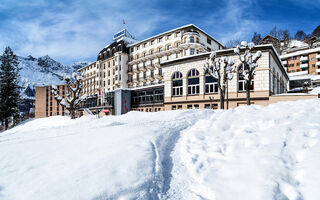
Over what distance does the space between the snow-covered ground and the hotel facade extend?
15747 mm

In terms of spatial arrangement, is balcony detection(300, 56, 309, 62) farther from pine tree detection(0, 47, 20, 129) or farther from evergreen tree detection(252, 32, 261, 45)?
pine tree detection(0, 47, 20, 129)

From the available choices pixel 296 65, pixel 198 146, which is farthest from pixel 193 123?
pixel 296 65

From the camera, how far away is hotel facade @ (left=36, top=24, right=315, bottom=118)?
24.4 metres

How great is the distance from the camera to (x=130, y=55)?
51188 mm

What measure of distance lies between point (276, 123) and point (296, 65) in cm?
7760

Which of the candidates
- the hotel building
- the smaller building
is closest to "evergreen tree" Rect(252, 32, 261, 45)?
the hotel building

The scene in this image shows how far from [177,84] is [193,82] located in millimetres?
3094

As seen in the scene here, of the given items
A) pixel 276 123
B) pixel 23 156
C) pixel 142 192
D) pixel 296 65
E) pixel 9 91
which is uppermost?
pixel 296 65

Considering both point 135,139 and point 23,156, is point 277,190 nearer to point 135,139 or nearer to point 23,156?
point 135,139

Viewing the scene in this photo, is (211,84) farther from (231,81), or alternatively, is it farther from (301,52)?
(301,52)

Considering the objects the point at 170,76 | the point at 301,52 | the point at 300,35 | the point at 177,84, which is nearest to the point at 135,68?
the point at 170,76

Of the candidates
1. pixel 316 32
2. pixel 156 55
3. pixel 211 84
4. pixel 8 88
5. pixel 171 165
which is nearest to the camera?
pixel 171 165

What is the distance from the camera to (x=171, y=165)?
14.5 feet

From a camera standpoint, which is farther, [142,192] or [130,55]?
[130,55]
